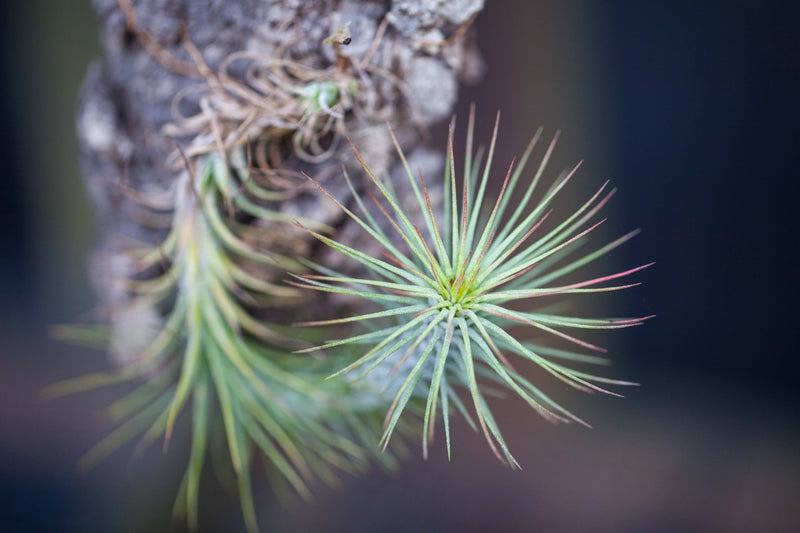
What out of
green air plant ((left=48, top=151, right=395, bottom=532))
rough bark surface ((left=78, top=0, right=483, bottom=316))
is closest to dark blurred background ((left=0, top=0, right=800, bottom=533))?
rough bark surface ((left=78, top=0, right=483, bottom=316))

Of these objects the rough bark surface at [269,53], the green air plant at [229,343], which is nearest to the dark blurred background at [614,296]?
the rough bark surface at [269,53]

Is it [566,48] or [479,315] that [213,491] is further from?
[566,48]

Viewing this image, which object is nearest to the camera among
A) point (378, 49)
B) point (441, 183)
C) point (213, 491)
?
point (378, 49)

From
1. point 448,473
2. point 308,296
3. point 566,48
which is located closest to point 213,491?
point 448,473

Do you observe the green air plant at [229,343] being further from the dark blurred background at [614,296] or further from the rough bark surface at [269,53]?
the dark blurred background at [614,296]

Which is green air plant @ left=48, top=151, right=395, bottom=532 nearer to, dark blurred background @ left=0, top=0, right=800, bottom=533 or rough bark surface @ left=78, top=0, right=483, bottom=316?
rough bark surface @ left=78, top=0, right=483, bottom=316

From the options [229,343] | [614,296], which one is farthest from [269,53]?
[614,296]
